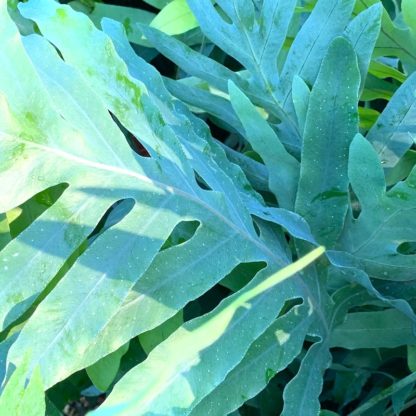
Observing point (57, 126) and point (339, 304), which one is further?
point (339, 304)

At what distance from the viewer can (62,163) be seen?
510mm

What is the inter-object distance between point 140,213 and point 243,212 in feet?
0.37

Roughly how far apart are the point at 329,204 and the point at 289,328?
5.0 inches

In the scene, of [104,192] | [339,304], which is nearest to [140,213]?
[104,192]

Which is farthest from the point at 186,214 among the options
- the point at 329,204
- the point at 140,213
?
the point at 329,204

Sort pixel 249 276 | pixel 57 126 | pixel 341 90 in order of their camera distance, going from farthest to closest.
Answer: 1. pixel 249 276
2. pixel 341 90
3. pixel 57 126

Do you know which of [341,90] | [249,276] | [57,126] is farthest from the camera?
[249,276]

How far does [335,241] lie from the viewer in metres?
0.68

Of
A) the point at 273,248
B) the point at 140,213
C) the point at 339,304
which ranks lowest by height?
the point at 339,304

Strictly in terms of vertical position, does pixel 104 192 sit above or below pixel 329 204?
above

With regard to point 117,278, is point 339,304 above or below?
below

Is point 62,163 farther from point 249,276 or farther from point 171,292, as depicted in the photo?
point 249,276

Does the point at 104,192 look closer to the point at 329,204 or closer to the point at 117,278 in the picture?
the point at 117,278

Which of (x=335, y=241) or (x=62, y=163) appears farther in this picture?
(x=335, y=241)
